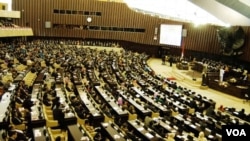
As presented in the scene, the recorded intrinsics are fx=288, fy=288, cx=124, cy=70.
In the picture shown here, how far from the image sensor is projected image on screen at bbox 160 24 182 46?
1208 inches

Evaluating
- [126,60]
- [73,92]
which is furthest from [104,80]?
[126,60]

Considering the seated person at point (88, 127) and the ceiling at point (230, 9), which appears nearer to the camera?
the seated person at point (88, 127)

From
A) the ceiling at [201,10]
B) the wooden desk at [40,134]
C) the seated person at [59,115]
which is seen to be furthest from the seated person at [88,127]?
the ceiling at [201,10]

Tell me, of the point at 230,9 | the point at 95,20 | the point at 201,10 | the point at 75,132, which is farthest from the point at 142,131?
the point at 95,20

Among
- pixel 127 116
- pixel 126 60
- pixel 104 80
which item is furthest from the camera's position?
pixel 126 60

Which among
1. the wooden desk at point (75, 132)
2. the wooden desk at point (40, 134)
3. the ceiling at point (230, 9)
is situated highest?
the ceiling at point (230, 9)

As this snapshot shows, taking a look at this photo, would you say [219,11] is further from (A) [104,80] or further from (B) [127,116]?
(B) [127,116]

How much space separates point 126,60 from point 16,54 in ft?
30.0

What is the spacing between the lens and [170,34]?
1264 inches

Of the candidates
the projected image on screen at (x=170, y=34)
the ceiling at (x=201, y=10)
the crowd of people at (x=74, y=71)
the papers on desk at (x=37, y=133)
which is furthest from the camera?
the projected image on screen at (x=170, y=34)

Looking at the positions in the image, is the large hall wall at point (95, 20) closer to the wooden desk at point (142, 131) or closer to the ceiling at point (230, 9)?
the ceiling at point (230, 9)

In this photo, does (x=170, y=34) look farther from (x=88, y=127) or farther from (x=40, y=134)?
(x=40, y=134)

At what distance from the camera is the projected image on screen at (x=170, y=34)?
3069cm

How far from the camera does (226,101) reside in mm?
17578
